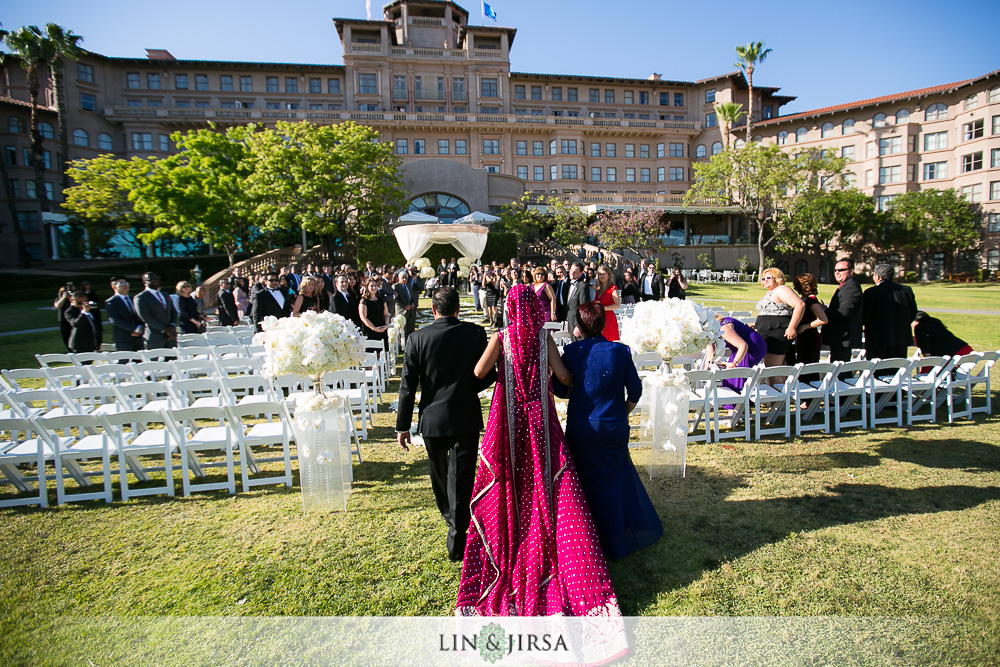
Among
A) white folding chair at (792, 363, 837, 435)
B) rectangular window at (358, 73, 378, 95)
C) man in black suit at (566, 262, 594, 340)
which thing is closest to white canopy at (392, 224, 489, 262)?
man in black suit at (566, 262, 594, 340)

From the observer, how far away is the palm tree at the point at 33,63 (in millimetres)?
38719

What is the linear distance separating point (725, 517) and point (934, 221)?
50.0 m

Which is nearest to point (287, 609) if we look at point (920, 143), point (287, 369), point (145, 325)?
point (287, 369)

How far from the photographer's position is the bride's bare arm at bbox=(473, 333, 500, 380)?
3906 mm

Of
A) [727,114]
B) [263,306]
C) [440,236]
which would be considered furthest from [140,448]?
[727,114]

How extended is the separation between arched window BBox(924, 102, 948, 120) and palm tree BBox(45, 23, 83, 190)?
217 feet

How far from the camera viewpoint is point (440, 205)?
43.4 meters

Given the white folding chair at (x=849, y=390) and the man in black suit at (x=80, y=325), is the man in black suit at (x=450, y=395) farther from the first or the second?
the man in black suit at (x=80, y=325)

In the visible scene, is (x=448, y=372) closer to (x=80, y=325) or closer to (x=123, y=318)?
(x=123, y=318)

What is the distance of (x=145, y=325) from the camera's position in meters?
10.9

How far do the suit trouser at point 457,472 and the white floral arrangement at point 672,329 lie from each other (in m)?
2.09

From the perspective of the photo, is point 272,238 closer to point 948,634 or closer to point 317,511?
point 317,511

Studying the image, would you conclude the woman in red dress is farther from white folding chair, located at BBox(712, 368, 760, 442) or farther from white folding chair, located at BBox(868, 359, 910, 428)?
white folding chair, located at BBox(868, 359, 910, 428)

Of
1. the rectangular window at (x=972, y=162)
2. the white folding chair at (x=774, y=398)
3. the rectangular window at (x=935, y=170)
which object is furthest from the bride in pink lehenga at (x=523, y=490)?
the rectangular window at (x=935, y=170)
